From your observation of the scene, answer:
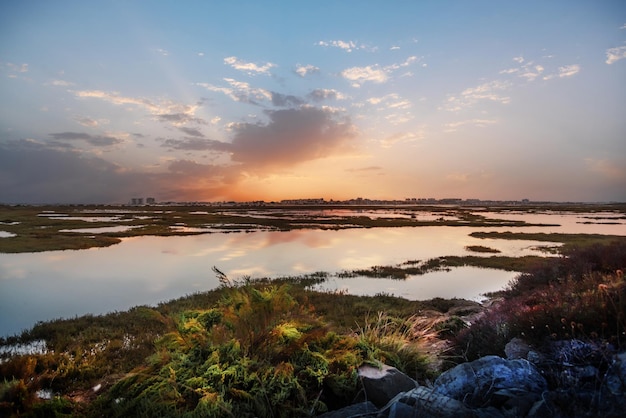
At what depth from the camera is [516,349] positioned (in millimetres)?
5988

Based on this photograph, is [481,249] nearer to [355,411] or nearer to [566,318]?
[566,318]

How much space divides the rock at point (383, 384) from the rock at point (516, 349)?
1.71 meters

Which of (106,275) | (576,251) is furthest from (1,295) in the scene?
(576,251)

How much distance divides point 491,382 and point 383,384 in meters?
1.46

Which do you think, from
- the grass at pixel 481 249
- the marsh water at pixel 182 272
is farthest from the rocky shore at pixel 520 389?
the grass at pixel 481 249

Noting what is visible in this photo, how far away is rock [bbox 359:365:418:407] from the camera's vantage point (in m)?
5.24

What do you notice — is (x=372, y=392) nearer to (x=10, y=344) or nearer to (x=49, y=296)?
(x=10, y=344)

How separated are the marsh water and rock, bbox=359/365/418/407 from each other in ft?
42.7

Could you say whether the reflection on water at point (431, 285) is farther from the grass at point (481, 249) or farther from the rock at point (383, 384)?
the rock at point (383, 384)

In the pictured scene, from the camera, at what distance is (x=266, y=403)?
16.5ft

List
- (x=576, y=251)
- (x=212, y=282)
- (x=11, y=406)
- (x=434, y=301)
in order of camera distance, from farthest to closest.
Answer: (x=212, y=282) < (x=434, y=301) < (x=576, y=251) < (x=11, y=406)

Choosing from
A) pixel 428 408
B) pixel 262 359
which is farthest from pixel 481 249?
pixel 428 408

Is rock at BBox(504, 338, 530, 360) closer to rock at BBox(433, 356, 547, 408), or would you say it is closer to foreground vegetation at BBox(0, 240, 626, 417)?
foreground vegetation at BBox(0, 240, 626, 417)

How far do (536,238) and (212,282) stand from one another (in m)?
39.8
